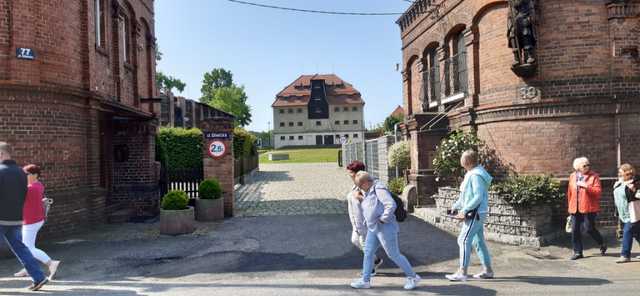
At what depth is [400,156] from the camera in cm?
1344

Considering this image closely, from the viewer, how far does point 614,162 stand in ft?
28.8

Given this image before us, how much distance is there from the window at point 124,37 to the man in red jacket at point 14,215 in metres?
7.52

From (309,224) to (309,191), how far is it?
7.42 m

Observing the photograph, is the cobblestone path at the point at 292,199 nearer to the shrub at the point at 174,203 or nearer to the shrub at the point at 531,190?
the shrub at the point at 174,203

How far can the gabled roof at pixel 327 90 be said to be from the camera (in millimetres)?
78312

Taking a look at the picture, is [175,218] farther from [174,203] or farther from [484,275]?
[484,275]

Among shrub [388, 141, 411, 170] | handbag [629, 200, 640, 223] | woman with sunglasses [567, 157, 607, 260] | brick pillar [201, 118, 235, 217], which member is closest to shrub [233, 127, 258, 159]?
brick pillar [201, 118, 235, 217]

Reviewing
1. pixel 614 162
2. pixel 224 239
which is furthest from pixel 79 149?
pixel 614 162

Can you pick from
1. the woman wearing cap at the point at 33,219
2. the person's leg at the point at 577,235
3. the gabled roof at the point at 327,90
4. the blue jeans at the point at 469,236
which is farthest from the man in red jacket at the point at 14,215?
the gabled roof at the point at 327,90

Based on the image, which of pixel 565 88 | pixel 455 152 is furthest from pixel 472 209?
pixel 565 88

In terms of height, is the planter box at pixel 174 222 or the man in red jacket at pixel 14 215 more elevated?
the man in red jacket at pixel 14 215

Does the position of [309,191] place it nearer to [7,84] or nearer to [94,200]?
[94,200]

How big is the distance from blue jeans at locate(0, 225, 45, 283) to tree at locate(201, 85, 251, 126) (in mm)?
65853

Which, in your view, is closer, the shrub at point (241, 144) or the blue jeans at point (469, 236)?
the blue jeans at point (469, 236)
